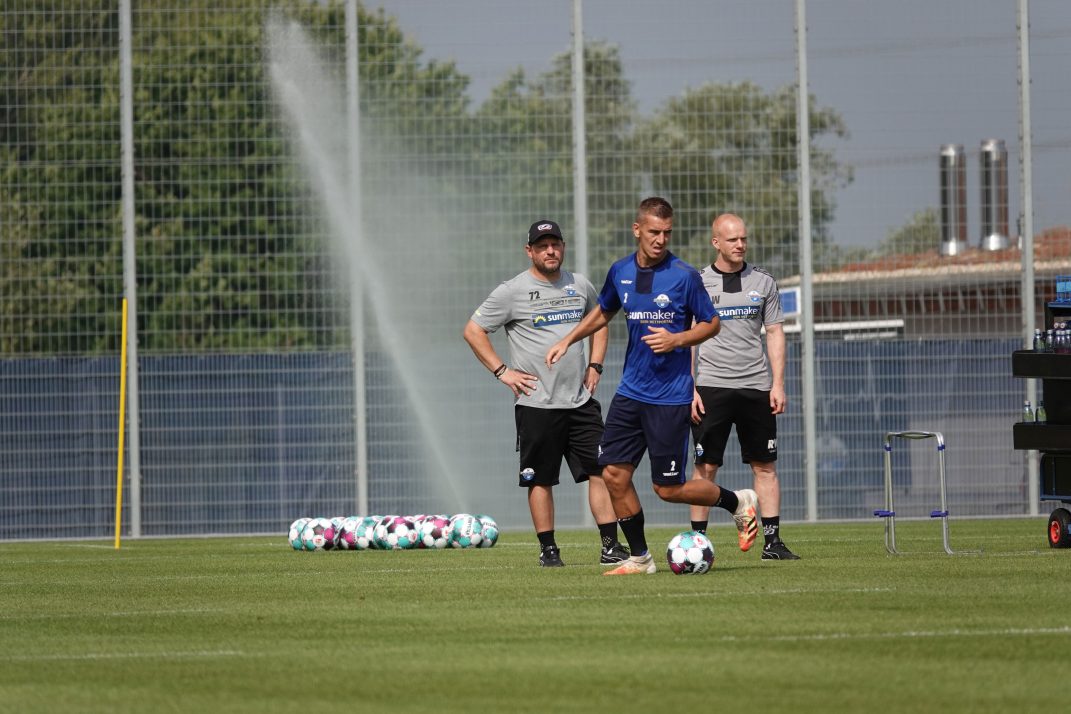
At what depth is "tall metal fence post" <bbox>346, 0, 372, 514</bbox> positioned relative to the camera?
64.1 feet

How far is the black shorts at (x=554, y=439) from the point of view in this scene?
11.7m

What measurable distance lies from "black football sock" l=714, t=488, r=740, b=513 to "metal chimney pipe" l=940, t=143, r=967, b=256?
9488 millimetres

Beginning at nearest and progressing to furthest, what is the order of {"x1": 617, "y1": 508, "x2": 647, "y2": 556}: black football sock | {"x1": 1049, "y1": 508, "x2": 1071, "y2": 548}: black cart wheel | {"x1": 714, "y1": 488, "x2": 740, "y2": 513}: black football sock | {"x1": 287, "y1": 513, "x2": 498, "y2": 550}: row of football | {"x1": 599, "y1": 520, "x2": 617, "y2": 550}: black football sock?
{"x1": 617, "y1": 508, "x2": 647, "y2": 556}: black football sock → {"x1": 714, "y1": 488, "x2": 740, "y2": 513}: black football sock → {"x1": 599, "y1": 520, "x2": 617, "y2": 550}: black football sock → {"x1": 1049, "y1": 508, "x2": 1071, "y2": 548}: black cart wheel → {"x1": 287, "y1": 513, "x2": 498, "y2": 550}: row of football

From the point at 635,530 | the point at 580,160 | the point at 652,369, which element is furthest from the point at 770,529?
the point at 580,160

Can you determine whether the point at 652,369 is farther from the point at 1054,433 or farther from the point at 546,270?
the point at 1054,433

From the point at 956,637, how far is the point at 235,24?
1441cm

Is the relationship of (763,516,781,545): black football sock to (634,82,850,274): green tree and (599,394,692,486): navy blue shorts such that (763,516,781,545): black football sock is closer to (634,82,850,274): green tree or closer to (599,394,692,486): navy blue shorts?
(599,394,692,486): navy blue shorts

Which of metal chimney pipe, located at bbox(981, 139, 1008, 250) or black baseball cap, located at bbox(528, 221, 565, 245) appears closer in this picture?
black baseball cap, located at bbox(528, 221, 565, 245)

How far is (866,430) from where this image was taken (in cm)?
1992

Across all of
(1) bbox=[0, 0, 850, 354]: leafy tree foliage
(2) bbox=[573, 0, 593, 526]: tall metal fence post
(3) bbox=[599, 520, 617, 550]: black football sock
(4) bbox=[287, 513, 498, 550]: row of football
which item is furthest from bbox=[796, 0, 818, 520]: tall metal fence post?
(3) bbox=[599, 520, 617, 550]: black football sock

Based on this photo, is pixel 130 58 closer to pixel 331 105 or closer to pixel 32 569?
pixel 331 105

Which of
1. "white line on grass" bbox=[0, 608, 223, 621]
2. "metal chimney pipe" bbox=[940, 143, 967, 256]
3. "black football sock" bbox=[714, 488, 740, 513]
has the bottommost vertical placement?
"white line on grass" bbox=[0, 608, 223, 621]

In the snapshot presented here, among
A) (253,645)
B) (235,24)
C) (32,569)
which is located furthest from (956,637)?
(235,24)

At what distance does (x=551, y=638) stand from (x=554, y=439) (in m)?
4.61
